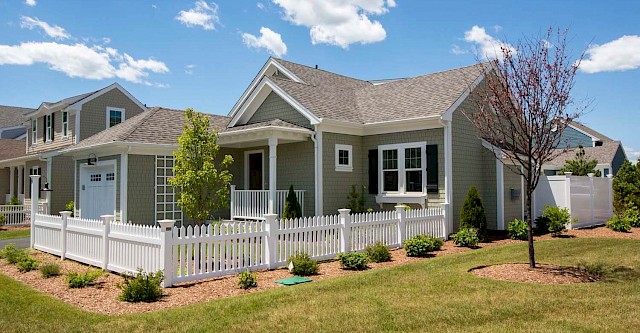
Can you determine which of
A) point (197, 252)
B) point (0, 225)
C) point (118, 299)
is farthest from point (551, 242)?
point (0, 225)

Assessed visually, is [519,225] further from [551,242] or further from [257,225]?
[257,225]

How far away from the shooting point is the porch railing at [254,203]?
16.4m

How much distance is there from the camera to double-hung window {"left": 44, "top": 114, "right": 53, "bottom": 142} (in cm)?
2883

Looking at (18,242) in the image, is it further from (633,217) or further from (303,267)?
(633,217)

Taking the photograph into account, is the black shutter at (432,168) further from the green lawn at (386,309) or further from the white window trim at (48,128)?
the white window trim at (48,128)

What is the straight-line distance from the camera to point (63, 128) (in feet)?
90.7

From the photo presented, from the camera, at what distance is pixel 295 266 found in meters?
9.98

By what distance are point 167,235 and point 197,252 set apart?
70cm

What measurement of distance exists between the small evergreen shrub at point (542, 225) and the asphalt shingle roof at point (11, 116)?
41.0 meters

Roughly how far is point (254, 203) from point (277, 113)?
348 centimetres

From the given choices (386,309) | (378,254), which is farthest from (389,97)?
(386,309)

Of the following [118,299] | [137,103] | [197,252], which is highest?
[137,103]

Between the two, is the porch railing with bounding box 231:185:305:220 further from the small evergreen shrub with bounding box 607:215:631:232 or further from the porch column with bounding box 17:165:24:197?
the porch column with bounding box 17:165:24:197

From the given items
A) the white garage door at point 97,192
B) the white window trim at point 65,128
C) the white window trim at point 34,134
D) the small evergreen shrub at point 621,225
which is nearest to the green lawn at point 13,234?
the white garage door at point 97,192
